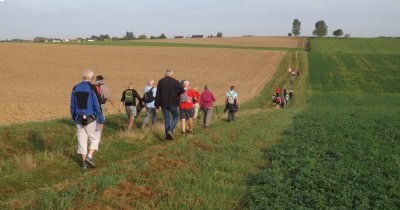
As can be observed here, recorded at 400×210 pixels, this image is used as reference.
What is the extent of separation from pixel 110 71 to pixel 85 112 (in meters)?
43.6

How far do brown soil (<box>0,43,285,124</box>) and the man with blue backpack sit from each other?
12317mm

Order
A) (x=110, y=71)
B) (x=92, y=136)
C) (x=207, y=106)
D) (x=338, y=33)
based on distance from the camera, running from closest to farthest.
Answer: (x=92, y=136) → (x=207, y=106) → (x=110, y=71) → (x=338, y=33)

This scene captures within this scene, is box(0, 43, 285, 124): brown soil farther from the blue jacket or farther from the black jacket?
the blue jacket

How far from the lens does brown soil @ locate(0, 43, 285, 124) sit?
27.2m

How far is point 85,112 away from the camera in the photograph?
823cm

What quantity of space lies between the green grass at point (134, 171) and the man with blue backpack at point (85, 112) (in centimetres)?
43

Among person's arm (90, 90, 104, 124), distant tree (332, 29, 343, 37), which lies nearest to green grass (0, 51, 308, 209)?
person's arm (90, 90, 104, 124)

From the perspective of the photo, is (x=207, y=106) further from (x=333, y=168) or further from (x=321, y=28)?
(x=321, y=28)

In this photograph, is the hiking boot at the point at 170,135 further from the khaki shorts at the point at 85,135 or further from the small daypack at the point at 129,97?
the khaki shorts at the point at 85,135

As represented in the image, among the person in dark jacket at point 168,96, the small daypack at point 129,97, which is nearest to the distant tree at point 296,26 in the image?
the small daypack at point 129,97

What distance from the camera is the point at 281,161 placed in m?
8.09

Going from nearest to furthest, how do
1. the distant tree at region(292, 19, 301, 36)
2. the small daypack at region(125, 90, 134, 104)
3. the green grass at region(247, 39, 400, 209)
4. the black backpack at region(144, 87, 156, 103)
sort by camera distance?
the green grass at region(247, 39, 400, 209) < the small daypack at region(125, 90, 134, 104) < the black backpack at region(144, 87, 156, 103) < the distant tree at region(292, 19, 301, 36)

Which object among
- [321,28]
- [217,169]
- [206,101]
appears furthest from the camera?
[321,28]

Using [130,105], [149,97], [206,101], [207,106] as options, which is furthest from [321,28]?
[130,105]
